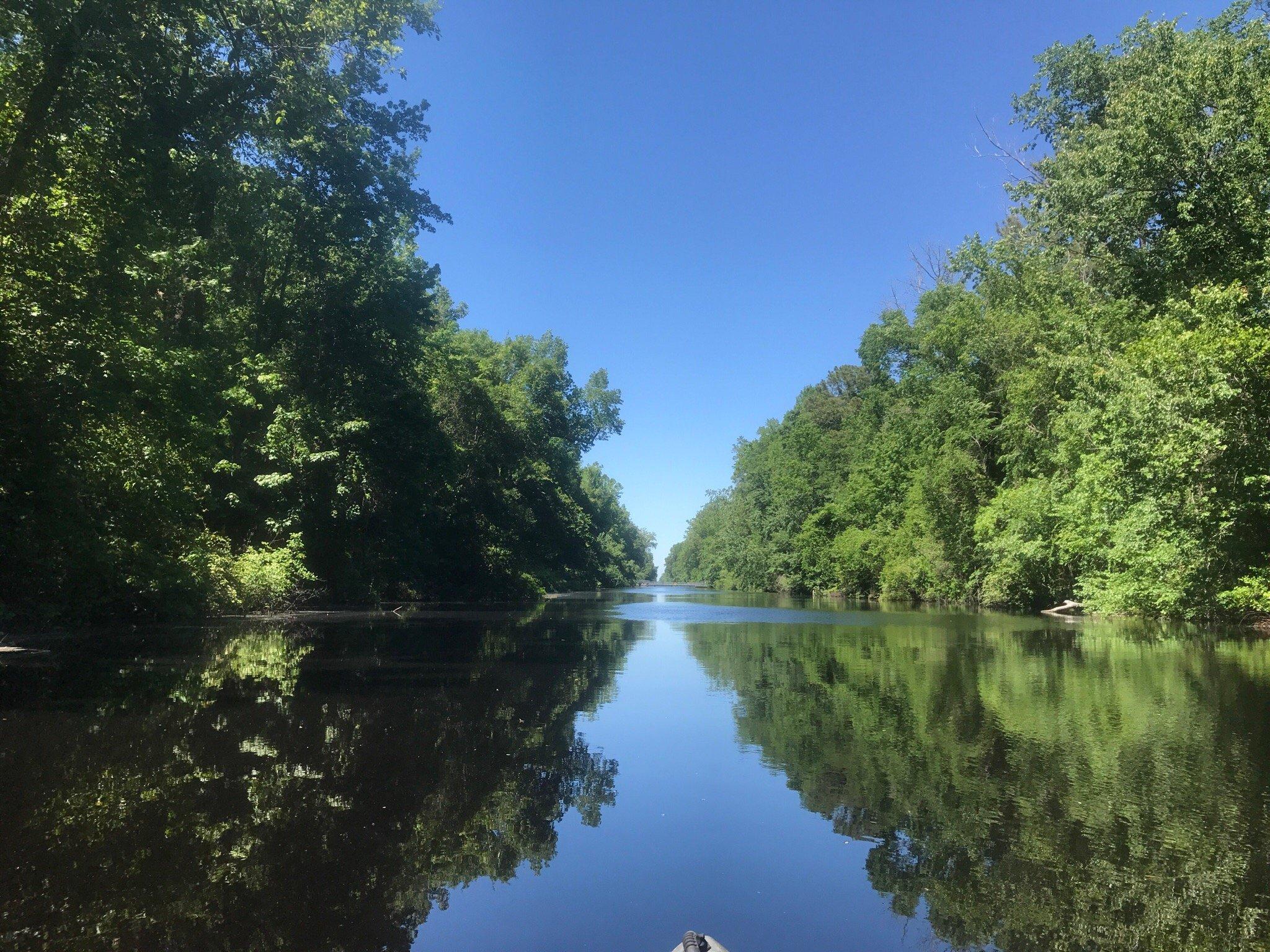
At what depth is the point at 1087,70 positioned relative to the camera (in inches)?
1101

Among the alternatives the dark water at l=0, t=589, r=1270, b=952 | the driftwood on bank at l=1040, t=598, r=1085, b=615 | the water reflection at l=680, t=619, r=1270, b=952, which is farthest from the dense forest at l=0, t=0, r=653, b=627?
the driftwood on bank at l=1040, t=598, r=1085, b=615

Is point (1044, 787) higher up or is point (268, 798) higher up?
point (1044, 787)

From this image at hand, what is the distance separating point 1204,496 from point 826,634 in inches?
360

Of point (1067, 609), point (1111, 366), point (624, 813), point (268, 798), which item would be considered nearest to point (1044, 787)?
point (624, 813)

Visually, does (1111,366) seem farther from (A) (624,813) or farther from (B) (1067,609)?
(A) (624,813)

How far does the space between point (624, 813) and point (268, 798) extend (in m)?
2.53

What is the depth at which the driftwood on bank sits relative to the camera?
31.2 metres

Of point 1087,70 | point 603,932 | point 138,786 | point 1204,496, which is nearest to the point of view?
point 603,932

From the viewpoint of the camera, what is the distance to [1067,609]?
32.0 meters

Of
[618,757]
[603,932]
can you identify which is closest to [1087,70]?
[618,757]

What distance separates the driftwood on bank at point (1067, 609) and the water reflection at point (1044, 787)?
59.8 ft

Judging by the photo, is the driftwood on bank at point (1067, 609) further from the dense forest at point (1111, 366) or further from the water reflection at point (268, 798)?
the water reflection at point (268, 798)

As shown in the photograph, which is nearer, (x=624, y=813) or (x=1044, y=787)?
(x=624, y=813)

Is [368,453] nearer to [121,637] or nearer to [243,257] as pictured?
[243,257]
